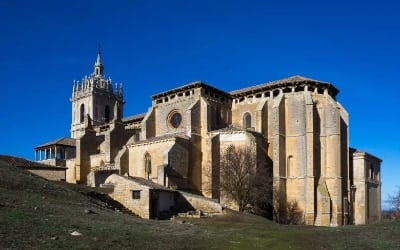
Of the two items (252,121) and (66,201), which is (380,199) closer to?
(252,121)

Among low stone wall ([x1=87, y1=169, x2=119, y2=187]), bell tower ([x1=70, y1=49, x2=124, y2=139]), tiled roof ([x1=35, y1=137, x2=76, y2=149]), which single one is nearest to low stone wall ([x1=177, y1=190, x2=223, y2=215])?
Answer: low stone wall ([x1=87, y1=169, x2=119, y2=187])

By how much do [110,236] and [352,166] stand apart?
4300 centimetres

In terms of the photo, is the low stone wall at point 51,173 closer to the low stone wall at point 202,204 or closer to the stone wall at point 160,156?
the stone wall at point 160,156

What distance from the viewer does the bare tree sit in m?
44.6

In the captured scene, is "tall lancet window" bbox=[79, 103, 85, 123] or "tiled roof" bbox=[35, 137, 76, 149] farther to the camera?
"tall lancet window" bbox=[79, 103, 85, 123]

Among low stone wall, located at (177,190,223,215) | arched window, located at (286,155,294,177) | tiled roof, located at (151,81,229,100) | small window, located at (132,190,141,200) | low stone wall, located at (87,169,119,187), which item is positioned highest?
tiled roof, located at (151,81,229,100)

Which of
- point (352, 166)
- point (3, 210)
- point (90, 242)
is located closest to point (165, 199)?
point (3, 210)

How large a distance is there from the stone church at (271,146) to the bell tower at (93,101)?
100 ft

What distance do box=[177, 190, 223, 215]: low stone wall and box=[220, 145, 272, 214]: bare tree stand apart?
627cm

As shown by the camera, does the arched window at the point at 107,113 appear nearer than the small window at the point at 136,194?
No

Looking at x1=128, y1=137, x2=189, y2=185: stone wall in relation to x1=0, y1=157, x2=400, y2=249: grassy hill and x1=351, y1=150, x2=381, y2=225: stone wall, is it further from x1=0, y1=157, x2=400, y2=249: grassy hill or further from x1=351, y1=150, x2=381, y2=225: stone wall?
x1=0, y1=157, x2=400, y2=249: grassy hill

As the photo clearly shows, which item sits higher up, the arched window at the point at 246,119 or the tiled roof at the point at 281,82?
the tiled roof at the point at 281,82

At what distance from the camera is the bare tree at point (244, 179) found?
4456 cm

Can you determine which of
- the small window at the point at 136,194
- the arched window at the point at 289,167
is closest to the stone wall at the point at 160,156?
the small window at the point at 136,194
